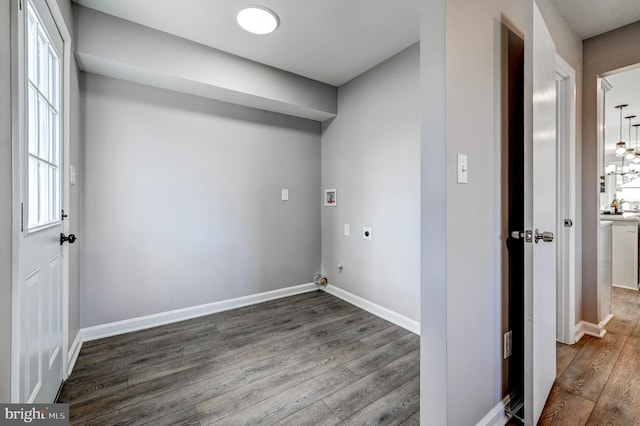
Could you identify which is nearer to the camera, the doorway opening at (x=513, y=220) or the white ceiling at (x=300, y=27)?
the doorway opening at (x=513, y=220)

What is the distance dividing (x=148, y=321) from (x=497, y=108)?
3103 millimetres

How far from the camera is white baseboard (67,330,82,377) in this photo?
5.90 feet

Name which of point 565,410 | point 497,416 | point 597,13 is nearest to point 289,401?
point 497,416

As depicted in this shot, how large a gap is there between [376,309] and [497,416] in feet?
4.78

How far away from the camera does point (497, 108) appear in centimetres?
140

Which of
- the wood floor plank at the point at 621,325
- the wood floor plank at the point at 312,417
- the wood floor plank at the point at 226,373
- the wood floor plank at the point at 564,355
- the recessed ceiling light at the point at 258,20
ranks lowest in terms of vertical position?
the wood floor plank at the point at 312,417

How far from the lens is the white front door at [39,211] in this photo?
1.06 meters

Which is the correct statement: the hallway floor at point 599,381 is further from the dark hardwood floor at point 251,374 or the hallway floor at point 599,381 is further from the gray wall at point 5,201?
the gray wall at point 5,201

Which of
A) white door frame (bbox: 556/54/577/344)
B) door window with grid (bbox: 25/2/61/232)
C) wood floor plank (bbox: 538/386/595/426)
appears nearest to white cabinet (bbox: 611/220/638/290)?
white door frame (bbox: 556/54/577/344)

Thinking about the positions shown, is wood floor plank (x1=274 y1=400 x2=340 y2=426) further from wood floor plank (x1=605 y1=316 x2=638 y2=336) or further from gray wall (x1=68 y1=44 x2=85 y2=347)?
wood floor plank (x1=605 y1=316 x2=638 y2=336)

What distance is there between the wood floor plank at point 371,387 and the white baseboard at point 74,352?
5.59 feet

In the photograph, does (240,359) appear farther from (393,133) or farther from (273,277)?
(393,133)

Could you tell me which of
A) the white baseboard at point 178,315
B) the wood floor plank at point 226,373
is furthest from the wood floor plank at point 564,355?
the white baseboard at point 178,315

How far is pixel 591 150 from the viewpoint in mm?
2254
